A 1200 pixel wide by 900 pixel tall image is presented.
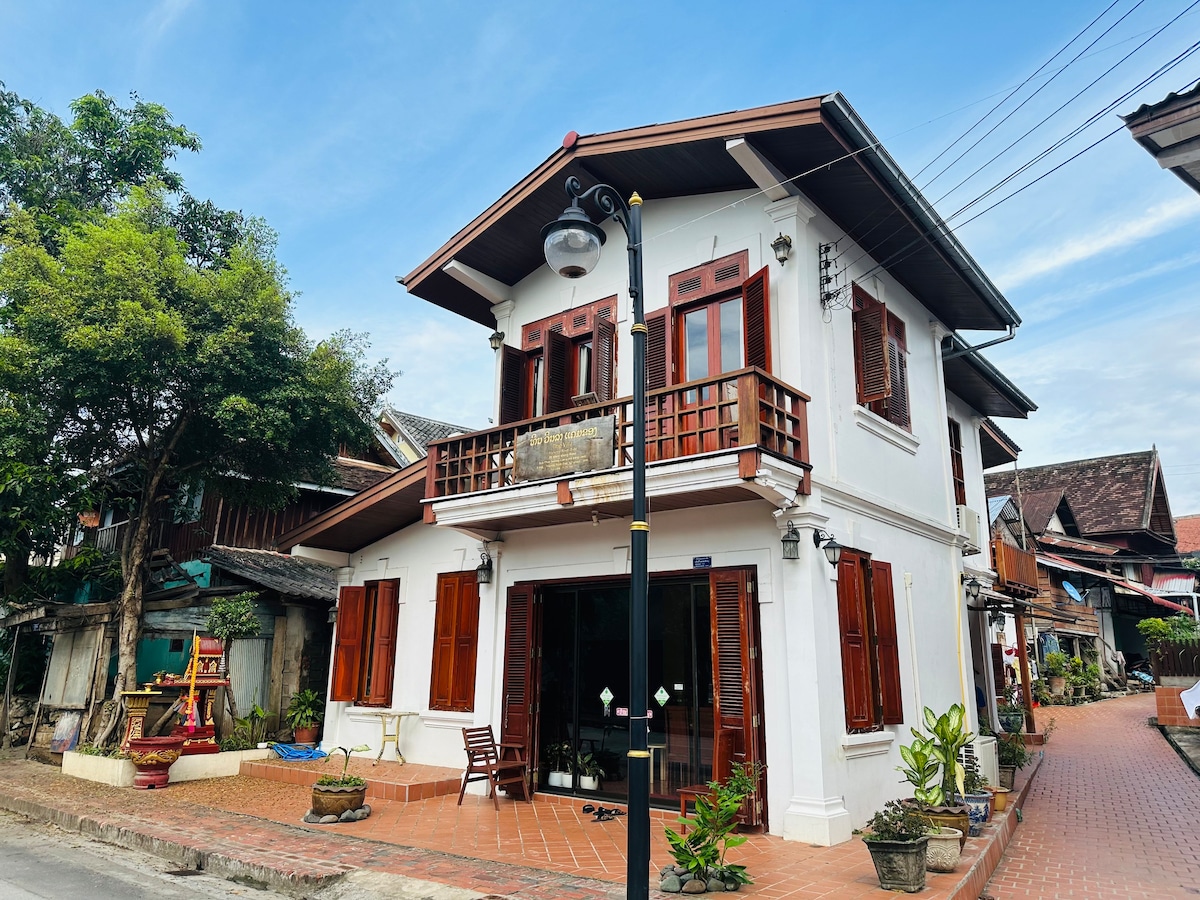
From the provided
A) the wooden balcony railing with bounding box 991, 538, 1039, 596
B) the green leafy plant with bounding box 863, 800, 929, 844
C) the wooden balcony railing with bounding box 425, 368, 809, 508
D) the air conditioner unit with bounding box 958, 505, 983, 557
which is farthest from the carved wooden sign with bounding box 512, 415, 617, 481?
the wooden balcony railing with bounding box 991, 538, 1039, 596

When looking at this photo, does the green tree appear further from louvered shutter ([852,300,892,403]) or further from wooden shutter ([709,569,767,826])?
louvered shutter ([852,300,892,403])

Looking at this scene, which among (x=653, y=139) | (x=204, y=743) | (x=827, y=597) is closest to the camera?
(x=827, y=597)

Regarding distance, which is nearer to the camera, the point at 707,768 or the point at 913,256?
the point at 707,768

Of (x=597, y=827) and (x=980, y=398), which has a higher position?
(x=980, y=398)

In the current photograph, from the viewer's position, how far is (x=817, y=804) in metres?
7.71

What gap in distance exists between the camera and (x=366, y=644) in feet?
42.4

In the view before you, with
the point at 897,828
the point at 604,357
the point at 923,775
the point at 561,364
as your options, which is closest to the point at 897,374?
the point at 604,357

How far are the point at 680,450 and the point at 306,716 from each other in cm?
903

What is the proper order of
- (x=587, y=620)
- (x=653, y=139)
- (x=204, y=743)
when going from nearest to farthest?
(x=653, y=139) < (x=587, y=620) < (x=204, y=743)

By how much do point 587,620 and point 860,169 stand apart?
6.21 m

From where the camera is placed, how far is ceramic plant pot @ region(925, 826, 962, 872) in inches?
264

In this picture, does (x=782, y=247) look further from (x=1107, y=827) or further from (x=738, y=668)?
(x=1107, y=827)

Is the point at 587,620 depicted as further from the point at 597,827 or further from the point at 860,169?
the point at 860,169

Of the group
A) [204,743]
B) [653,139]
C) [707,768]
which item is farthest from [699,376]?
[204,743]
